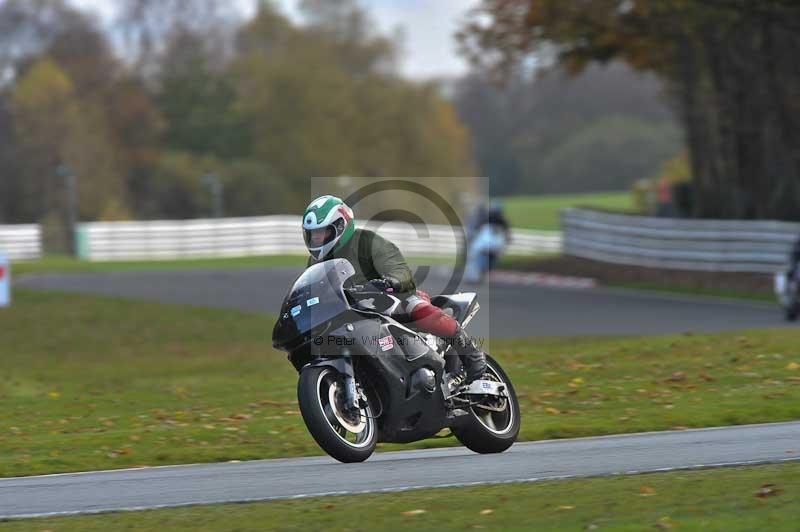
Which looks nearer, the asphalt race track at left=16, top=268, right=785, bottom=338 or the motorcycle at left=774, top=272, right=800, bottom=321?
the motorcycle at left=774, top=272, right=800, bottom=321

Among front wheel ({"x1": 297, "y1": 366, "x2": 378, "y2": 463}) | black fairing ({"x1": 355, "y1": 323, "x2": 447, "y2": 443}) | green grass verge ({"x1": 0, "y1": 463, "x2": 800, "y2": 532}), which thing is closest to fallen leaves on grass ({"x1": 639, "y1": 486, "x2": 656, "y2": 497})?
green grass verge ({"x1": 0, "y1": 463, "x2": 800, "y2": 532})

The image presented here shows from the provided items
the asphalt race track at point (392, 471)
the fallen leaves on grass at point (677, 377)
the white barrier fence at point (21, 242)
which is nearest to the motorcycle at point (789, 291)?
the fallen leaves on grass at point (677, 377)

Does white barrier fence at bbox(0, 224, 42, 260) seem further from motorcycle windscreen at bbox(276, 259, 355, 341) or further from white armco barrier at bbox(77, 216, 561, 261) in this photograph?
motorcycle windscreen at bbox(276, 259, 355, 341)

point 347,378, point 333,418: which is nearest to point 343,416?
point 333,418

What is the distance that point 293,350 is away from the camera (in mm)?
8398

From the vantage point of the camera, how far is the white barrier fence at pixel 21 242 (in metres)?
45.2

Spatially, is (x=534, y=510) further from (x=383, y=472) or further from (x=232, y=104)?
(x=232, y=104)

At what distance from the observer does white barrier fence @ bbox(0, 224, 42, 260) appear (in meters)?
45.2

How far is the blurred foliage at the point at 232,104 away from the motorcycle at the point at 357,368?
216 ft

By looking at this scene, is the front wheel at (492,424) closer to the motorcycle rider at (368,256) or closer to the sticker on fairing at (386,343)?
the motorcycle rider at (368,256)

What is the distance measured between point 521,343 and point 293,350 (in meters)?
10.5

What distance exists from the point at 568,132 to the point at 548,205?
16003 mm

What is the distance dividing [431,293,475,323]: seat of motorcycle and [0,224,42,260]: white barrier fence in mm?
38019

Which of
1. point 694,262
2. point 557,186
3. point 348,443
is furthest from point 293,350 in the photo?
point 557,186
